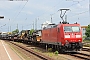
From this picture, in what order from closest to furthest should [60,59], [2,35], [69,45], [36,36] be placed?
[60,59]
[69,45]
[36,36]
[2,35]

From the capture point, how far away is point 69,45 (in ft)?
73.9

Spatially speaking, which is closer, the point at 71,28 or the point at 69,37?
the point at 69,37

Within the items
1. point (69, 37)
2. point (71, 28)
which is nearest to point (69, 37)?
point (69, 37)

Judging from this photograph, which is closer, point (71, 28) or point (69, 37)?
point (69, 37)

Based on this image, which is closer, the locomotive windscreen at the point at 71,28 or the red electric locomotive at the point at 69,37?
the red electric locomotive at the point at 69,37

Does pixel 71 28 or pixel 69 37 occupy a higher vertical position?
pixel 71 28

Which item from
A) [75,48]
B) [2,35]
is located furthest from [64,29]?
[2,35]

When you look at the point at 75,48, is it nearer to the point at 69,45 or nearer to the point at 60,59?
the point at 69,45

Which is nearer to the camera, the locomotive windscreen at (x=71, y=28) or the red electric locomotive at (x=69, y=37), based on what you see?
the red electric locomotive at (x=69, y=37)

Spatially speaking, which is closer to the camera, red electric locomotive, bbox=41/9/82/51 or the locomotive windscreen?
red electric locomotive, bbox=41/9/82/51

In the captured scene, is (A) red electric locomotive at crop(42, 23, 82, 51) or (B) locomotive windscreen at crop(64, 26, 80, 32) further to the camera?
(B) locomotive windscreen at crop(64, 26, 80, 32)

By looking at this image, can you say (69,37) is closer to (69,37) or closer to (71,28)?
(69,37)

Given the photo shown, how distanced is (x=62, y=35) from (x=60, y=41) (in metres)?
0.68

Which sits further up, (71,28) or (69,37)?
(71,28)
